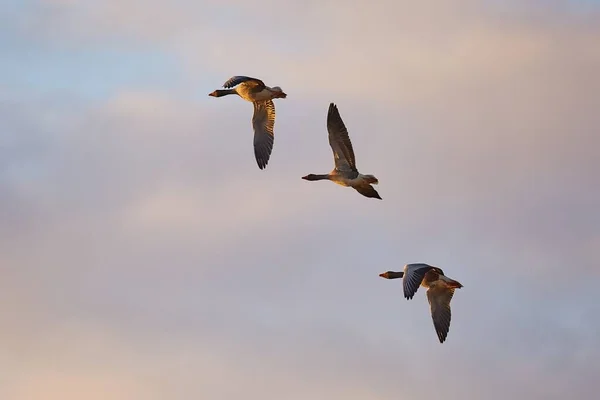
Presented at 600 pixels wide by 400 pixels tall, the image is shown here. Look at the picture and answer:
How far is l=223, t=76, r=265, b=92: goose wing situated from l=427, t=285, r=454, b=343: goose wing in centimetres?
988

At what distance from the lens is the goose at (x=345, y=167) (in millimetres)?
58750

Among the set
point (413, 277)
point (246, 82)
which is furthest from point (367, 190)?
point (246, 82)

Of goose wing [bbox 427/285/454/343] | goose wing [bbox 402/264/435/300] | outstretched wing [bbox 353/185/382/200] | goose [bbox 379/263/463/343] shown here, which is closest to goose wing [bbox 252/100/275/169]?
outstretched wing [bbox 353/185/382/200]

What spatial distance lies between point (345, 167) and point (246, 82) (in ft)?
16.7

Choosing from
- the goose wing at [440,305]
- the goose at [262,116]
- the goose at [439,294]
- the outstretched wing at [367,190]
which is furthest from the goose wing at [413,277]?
the goose at [262,116]

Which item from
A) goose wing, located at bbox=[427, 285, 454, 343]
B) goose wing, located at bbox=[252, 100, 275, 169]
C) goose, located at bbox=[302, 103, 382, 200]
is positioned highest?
goose wing, located at bbox=[252, 100, 275, 169]

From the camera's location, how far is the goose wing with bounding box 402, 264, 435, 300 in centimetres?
5521

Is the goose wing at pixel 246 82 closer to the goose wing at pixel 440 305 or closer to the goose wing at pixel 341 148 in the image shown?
the goose wing at pixel 341 148

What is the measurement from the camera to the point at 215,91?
6456cm

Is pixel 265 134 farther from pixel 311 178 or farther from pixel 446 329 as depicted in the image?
pixel 446 329

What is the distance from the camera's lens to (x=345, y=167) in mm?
59375

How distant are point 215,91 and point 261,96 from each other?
4.06 m

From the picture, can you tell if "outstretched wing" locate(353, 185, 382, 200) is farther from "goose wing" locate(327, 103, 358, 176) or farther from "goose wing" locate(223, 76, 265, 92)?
"goose wing" locate(223, 76, 265, 92)

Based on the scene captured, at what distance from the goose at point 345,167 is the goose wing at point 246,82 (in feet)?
10.7
